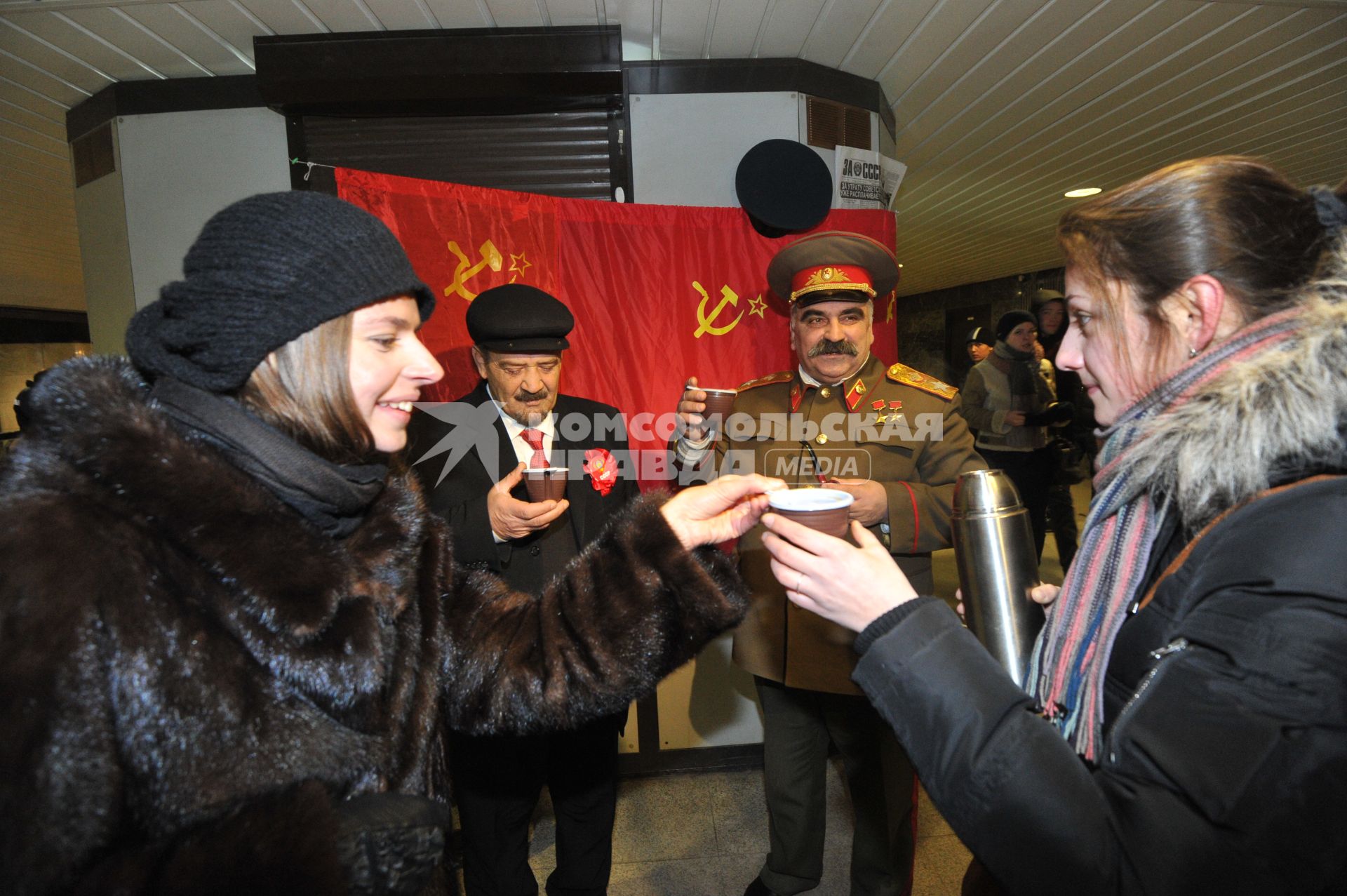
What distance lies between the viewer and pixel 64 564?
0.76 meters

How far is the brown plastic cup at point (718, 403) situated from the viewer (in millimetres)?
2076

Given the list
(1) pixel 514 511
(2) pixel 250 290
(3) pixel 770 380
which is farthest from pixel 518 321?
(2) pixel 250 290

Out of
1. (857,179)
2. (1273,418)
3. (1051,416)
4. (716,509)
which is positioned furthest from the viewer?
(1051,416)

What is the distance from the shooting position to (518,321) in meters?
2.03

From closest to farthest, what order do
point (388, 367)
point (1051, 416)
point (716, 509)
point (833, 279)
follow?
point (388, 367) → point (716, 509) → point (833, 279) → point (1051, 416)

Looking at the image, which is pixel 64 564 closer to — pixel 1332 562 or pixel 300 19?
pixel 1332 562

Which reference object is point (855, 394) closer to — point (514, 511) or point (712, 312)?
point (712, 312)

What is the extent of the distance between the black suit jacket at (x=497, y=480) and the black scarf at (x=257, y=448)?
0.89 m

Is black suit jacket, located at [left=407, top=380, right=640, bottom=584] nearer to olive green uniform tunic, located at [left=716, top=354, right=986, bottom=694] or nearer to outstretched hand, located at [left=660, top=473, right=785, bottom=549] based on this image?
olive green uniform tunic, located at [left=716, top=354, right=986, bottom=694]

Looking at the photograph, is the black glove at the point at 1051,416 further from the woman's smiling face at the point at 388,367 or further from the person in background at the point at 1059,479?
the woman's smiling face at the point at 388,367

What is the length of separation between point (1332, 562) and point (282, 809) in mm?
Result: 1265

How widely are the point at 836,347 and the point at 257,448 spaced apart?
178 centimetres

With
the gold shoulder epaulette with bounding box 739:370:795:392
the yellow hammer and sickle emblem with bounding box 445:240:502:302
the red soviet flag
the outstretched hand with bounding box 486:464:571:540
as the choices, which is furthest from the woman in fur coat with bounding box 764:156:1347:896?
the yellow hammer and sickle emblem with bounding box 445:240:502:302

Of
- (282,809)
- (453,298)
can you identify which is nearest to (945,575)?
(453,298)
